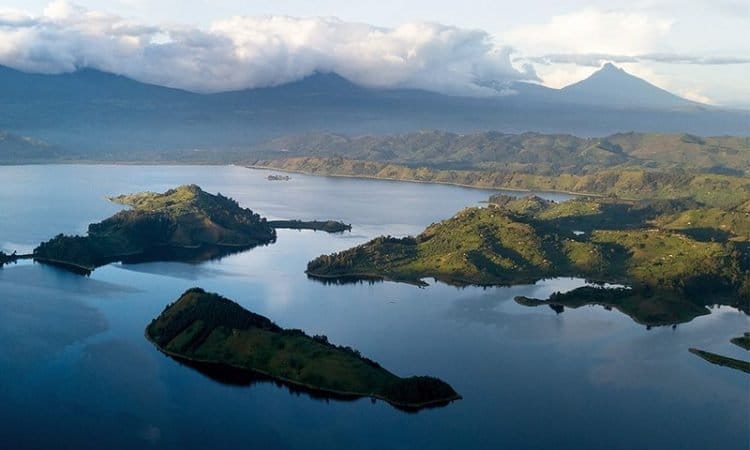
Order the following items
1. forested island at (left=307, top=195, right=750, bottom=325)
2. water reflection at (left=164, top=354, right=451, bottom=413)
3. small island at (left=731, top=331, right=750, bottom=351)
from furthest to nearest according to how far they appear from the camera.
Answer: forested island at (left=307, top=195, right=750, bottom=325), small island at (left=731, top=331, right=750, bottom=351), water reflection at (left=164, top=354, right=451, bottom=413)

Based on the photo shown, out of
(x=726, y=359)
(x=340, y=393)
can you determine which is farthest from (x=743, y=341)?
(x=340, y=393)

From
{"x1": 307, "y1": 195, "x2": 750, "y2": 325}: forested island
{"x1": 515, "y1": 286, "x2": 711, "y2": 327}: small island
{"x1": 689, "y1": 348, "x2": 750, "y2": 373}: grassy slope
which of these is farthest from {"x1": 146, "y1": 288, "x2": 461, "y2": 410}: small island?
{"x1": 515, "y1": 286, "x2": 711, "y2": 327}: small island

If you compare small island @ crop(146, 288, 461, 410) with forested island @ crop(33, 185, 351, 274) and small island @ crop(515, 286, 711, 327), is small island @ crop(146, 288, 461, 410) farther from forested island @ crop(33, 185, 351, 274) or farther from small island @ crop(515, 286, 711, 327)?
forested island @ crop(33, 185, 351, 274)

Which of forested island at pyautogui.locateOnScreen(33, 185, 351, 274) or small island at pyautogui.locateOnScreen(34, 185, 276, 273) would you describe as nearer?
small island at pyautogui.locateOnScreen(34, 185, 276, 273)

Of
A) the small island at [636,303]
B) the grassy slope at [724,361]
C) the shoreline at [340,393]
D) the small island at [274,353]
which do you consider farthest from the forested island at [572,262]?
the shoreline at [340,393]

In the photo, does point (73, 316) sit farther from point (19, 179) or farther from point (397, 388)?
A: point (19, 179)

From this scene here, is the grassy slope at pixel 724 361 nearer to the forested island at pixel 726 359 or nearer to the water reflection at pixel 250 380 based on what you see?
the forested island at pixel 726 359
